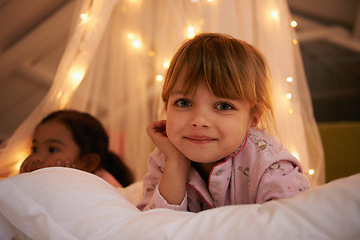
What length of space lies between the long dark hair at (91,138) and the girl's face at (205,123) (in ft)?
2.24

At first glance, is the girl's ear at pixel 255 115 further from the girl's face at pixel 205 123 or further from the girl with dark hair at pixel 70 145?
the girl with dark hair at pixel 70 145

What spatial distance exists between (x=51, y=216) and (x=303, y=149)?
3.37 ft

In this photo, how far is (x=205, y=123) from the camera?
2.80ft

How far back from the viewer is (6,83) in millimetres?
1707

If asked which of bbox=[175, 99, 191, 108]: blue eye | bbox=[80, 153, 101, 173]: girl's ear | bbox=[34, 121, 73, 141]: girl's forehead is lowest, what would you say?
bbox=[80, 153, 101, 173]: girl's ear

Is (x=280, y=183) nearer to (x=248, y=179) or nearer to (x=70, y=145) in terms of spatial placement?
(x=248, y=179)

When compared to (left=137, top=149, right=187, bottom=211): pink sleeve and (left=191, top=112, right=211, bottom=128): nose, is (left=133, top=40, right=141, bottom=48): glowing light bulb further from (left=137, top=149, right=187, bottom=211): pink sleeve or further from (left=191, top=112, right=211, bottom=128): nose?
(left=191, top=112, right=211, bottom=128): nose

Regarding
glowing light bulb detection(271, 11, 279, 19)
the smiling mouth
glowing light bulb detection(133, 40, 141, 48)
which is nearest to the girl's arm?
the smiling mouth

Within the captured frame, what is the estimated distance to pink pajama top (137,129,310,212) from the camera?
2.88 feet

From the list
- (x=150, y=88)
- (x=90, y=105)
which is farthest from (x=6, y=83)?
(x=150, y=88)

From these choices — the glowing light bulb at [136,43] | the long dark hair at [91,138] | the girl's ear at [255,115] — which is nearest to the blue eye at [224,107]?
the girl's ear at [255,115]

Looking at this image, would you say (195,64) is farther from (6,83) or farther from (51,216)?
(6,83)

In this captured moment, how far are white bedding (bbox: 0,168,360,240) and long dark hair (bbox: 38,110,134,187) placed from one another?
2.19ft

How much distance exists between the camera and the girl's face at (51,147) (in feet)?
4.47
